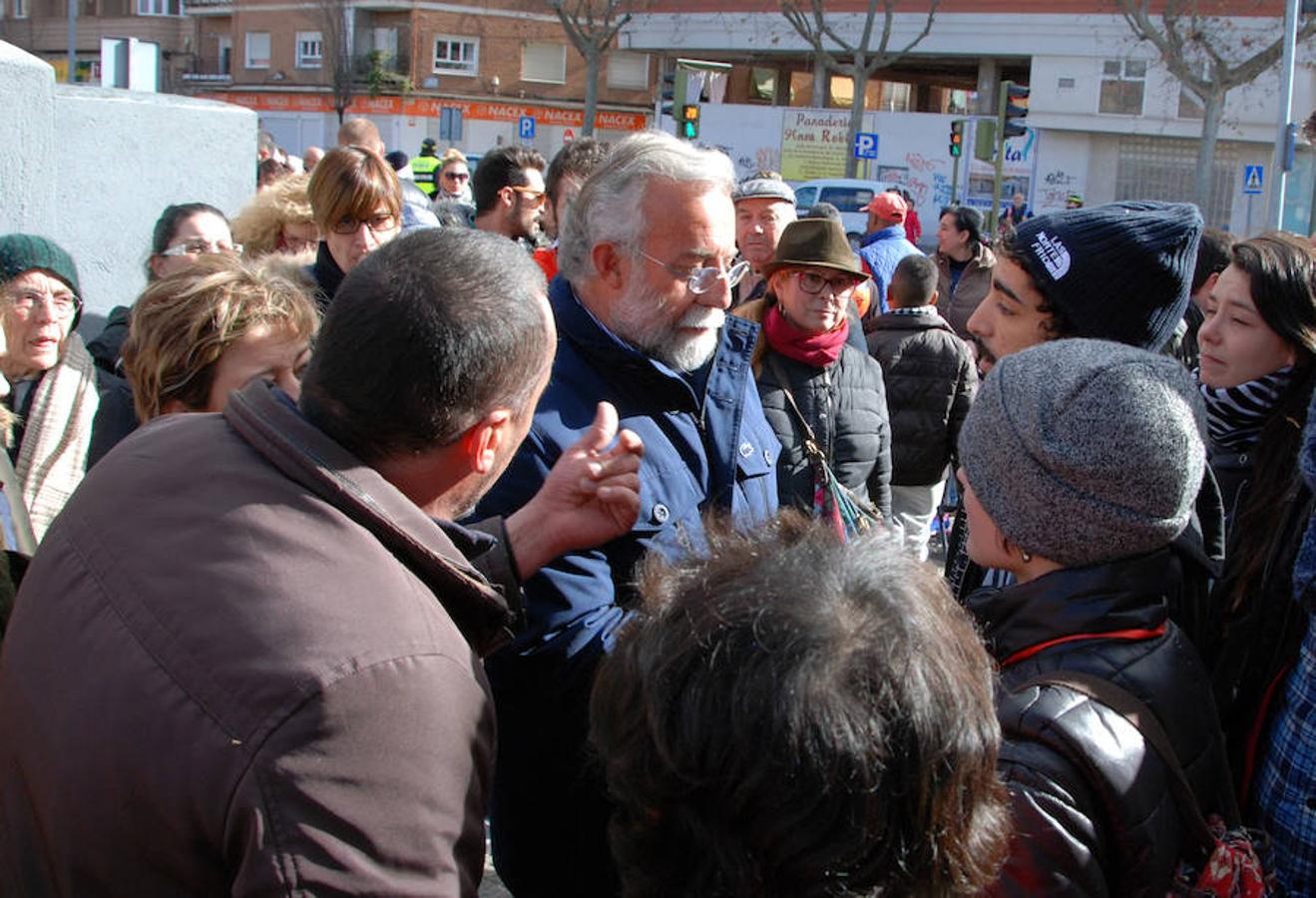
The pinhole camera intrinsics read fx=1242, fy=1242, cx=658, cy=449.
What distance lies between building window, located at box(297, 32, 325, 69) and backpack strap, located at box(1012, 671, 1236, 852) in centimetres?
5235

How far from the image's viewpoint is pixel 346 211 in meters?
4.33

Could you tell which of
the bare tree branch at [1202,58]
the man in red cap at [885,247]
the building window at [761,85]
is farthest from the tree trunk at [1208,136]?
the man in red cap at [885,247]

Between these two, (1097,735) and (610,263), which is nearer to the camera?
(1097,735)

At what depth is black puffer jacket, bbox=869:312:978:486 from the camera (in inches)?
223

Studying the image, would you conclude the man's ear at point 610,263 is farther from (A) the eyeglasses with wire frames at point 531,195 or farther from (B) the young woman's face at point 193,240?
(A) the eyeglasses with wire frames at point 531,195

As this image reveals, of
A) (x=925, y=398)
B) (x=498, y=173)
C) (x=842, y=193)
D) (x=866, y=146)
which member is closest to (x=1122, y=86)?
(x=866, y=146)

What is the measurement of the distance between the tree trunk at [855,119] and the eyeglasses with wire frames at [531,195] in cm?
3098

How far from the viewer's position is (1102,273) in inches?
105

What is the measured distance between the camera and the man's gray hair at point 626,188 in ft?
8.41

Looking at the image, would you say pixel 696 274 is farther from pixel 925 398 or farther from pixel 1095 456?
pixel 925 398

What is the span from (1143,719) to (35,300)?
317 centimetres

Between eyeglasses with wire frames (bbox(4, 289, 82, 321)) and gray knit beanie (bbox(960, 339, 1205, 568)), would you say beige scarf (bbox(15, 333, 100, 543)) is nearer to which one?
eyeglasses with wire frames (bbox(4, 289, 82, 321))

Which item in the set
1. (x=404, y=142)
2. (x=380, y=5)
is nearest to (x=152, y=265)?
(x=404, y=142)

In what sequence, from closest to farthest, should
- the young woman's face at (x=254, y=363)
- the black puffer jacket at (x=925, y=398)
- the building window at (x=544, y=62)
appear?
the young woman's face at (x=254, y=363), the black puffer jacket at (x=925, y=398), the building window at (x=544, y=62)
